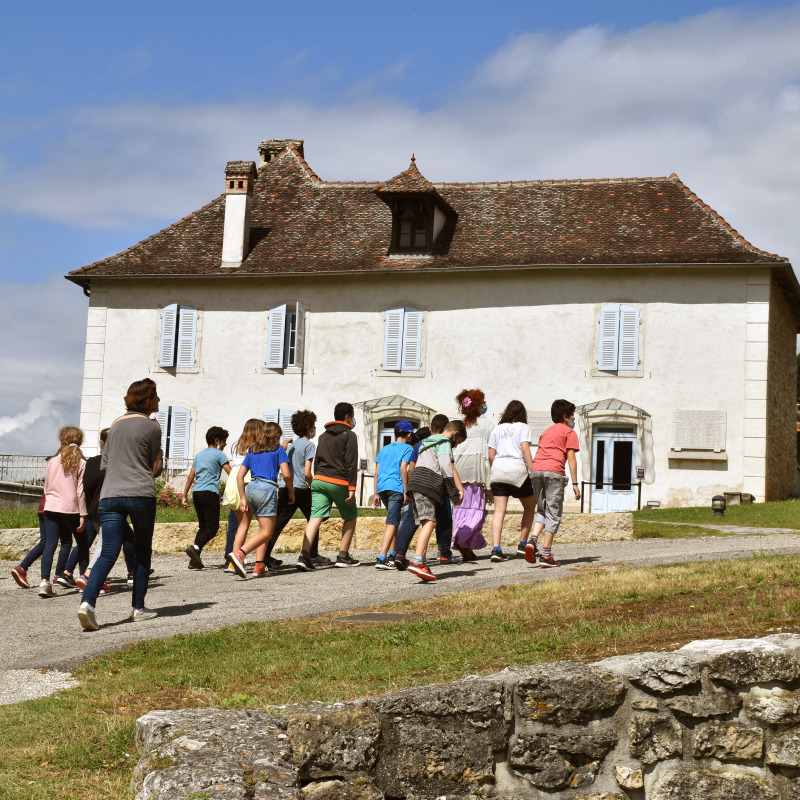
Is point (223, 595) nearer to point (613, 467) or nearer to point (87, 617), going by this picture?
point (87, 617)

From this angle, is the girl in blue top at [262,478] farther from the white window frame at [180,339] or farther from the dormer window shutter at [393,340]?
the white window frame at [180,339]

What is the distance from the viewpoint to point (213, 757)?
3643 mm

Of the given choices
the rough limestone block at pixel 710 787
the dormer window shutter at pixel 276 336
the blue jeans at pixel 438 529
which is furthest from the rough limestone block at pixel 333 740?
the dormer window shutter at pixel 276 336

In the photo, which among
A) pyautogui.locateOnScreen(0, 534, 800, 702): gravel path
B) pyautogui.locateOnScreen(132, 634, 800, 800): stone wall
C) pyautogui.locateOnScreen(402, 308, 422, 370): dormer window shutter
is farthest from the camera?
pyautogui.locateOnScreen(402, 308, 422, 370): dormer window shutter

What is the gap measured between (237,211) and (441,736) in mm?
25172

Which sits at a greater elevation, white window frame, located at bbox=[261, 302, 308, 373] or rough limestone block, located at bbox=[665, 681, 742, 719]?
white window frame, located at bbox=[261, 302, 308, 373]

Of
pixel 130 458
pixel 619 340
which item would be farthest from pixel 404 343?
pixel 130 458

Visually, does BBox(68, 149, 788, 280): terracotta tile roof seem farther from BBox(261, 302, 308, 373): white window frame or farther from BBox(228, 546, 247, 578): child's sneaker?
BBox(228, 546, 247, 578): child's sneaker

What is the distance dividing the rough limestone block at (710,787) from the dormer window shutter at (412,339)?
22313 mm

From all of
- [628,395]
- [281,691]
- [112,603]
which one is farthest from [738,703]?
[628,395]

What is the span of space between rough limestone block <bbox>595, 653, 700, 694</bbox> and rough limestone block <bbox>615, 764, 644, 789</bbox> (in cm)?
35

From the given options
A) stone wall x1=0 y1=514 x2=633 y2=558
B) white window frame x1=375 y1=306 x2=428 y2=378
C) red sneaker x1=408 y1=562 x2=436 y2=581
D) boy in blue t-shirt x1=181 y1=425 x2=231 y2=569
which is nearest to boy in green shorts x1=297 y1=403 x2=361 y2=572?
boy in blue t-shirt x1=181 y1=425 x2=231 y2=569

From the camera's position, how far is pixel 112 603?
9.51 m

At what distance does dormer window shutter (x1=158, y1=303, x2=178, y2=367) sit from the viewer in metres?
28.3
